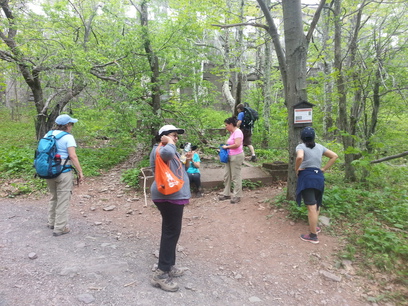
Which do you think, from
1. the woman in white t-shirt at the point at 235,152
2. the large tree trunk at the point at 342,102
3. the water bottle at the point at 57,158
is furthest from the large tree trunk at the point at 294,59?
the water bottle at the point at 57,158

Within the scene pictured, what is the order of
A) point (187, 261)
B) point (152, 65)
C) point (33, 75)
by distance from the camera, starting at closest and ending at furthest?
point (187, 261) → point (152, 65) → point (33, 75)

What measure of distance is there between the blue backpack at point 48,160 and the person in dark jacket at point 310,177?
3.80 metres

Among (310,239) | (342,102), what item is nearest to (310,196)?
(310,239)

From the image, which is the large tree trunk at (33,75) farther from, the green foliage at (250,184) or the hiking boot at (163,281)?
the hiking boot at (163,281)

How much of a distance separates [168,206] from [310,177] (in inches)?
86.9

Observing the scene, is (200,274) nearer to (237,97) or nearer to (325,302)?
(325,302)

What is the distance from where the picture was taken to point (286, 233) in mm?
4289

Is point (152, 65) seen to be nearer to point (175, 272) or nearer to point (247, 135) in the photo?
point (247, 135)

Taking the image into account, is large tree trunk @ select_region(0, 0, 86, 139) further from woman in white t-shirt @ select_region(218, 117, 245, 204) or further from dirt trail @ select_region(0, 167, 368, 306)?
woman in white t-shirt @ select_region(218, 117, 245, 204)

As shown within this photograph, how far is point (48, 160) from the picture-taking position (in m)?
4.09

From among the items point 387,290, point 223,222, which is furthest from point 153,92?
point 387,290

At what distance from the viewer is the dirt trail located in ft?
9.60

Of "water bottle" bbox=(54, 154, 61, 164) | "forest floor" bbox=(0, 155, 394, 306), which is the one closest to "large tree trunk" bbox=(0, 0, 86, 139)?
"water bottle" bbox=(54, 154, 61, 164)

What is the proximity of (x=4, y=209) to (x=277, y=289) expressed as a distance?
5740 millimetres
